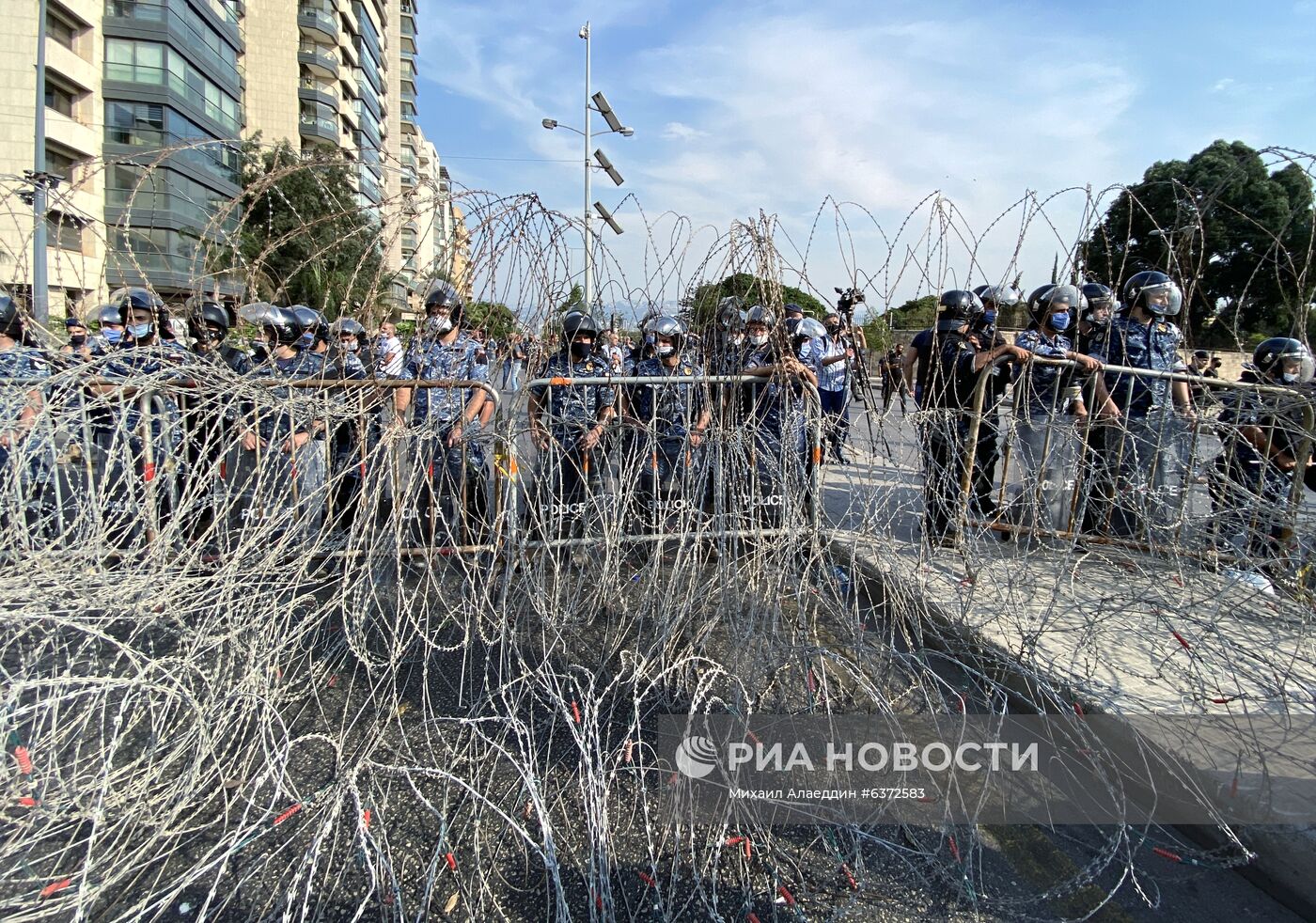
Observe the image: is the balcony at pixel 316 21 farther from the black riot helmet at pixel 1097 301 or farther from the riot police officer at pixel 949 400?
the black riot helmet at pixel 1097 301

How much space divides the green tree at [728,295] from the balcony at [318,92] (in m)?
56.9

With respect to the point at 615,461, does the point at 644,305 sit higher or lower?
higher

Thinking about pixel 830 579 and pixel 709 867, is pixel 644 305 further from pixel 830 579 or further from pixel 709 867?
pixel 709 867

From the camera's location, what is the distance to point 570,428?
4.70 metres

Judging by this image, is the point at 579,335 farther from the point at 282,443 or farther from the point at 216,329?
the point at 216,329

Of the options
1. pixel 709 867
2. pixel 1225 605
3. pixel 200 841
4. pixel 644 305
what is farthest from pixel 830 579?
pixel 200 841

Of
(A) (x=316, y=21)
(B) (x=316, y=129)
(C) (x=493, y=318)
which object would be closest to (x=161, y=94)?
(B) (x=316, y=129)

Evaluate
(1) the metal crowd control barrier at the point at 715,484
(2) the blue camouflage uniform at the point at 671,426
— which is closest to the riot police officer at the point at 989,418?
(1) the metal crowd control barrier at the point at 715,484

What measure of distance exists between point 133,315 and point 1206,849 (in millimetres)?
7398

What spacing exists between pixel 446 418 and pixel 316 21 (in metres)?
58.5

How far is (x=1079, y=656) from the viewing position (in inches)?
124

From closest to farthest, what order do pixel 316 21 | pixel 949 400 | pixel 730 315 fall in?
pixel 730 315 < pixel 949 400 < pixel 316 21

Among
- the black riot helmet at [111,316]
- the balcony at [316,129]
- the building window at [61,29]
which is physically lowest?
the black riot helmet at [111,316]

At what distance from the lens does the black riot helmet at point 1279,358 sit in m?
4.86
